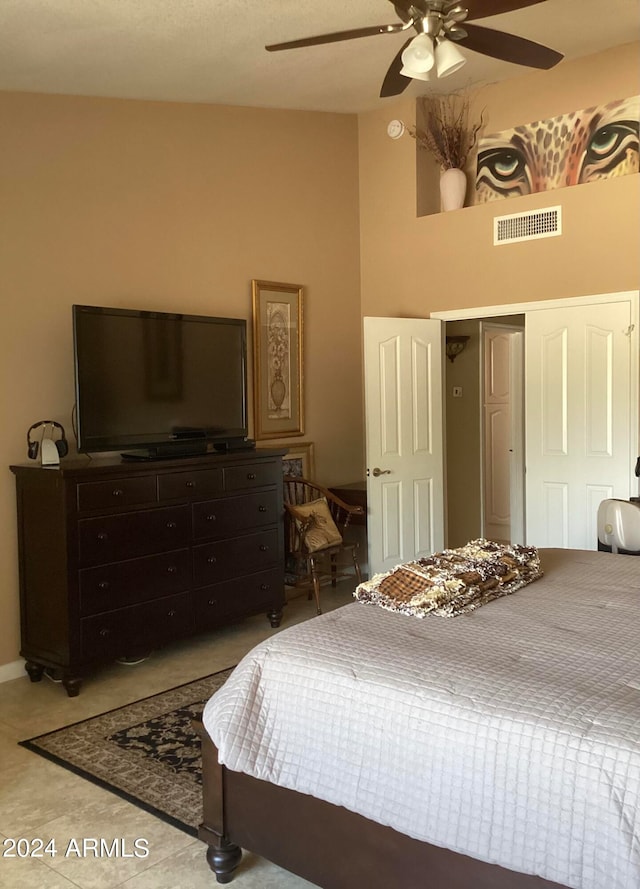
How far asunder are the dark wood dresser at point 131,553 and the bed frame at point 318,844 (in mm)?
1638

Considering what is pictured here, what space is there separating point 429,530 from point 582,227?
227 cm

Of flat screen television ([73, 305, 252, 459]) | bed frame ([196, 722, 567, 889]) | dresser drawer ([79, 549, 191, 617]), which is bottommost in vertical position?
bed frame ([196, 722, 567, 889])

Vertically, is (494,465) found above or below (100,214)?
below

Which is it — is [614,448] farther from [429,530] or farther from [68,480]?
[68,480]

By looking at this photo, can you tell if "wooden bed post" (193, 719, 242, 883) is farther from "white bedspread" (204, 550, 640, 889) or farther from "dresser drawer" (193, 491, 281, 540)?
"dresser drawer" (193, 491, 281, 540)

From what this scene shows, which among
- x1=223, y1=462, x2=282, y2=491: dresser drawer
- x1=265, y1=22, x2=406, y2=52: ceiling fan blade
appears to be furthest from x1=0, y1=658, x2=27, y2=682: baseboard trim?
x1=265, y1=22, x2=406, y2=52: ceiling fan blade

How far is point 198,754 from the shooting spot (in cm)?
308

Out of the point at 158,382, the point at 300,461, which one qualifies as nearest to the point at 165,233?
the point at 158,382

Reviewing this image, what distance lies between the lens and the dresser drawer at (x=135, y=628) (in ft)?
12.3

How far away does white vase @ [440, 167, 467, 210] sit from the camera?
539 centimetres

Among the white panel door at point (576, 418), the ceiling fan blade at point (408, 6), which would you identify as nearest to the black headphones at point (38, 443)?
the ceiling fan blade at point (408, 6)

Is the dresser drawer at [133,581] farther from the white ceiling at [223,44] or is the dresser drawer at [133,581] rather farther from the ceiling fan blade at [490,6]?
the ceiling fan blade at [490,6]

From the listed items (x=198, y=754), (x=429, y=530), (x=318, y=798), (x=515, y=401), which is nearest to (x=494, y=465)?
(x=515, y=401)

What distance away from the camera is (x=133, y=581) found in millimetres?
3906
